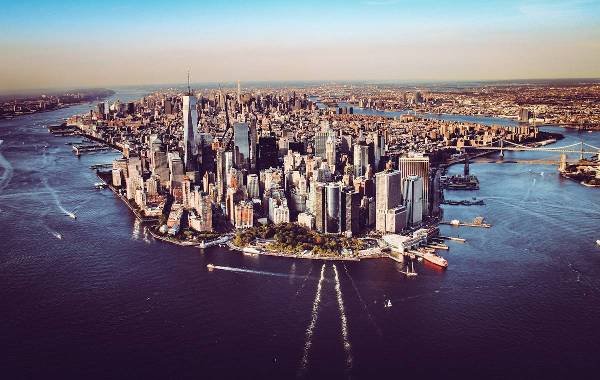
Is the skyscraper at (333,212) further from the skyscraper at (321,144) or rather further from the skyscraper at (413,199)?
the skyscraper at (321,144)

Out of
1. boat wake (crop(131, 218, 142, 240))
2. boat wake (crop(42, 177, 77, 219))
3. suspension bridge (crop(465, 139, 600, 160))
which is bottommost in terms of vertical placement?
boat wake (crop(131, 218, 142, 240))

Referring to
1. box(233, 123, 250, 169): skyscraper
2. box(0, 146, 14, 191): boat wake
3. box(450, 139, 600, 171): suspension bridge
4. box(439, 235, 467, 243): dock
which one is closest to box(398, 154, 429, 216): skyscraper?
box(439, 235, 467, 243): dock

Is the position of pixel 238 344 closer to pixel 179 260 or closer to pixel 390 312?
pixel 390 312

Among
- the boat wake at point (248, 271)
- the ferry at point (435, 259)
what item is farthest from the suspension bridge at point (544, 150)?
the boat wake at point (248, 271)

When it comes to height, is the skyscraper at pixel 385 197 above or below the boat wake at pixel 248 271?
above

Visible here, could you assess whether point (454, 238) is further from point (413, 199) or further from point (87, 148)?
point (87, 148)

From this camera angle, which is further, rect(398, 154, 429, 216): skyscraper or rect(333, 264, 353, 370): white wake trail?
rect(398, 154, 429, 216): skyscraper

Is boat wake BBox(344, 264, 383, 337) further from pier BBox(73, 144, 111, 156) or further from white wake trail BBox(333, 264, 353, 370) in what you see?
pier BBox(73, 144, 111, 156)

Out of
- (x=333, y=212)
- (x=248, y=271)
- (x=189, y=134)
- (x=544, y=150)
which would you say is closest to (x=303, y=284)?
(x=248, y=271)
